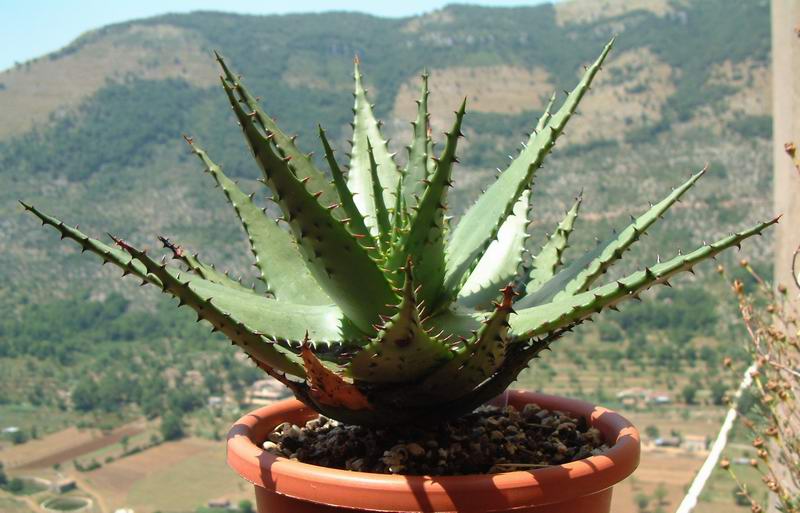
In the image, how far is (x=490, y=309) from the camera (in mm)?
1516

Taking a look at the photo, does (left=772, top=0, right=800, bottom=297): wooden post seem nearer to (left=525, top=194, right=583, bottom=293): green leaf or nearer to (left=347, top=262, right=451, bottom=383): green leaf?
(left=525, top=194, right=583, bottom=293): green leaf

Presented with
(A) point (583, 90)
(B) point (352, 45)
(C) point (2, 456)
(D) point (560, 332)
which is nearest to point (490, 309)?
(D) point (560, 332)

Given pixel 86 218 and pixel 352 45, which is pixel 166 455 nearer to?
pixel 86 218

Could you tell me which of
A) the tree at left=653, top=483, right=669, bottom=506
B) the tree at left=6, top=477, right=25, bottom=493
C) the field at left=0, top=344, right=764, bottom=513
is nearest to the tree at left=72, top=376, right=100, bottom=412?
the field at left=0, top=344, right=764, bottom=513

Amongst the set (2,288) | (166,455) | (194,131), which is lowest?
(166,455)

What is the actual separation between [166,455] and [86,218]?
1312cm

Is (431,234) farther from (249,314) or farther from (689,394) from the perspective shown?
(689,394)

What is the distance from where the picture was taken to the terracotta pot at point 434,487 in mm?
1133

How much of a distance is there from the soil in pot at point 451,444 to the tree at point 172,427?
26819mm

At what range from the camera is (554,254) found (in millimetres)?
1619

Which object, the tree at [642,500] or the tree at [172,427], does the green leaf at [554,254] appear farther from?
the tree at [172,427]

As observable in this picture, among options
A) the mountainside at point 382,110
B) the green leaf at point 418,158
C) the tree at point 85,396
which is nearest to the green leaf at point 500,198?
the green leaf at point 418,158

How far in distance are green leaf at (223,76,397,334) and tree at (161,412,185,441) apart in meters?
27.1

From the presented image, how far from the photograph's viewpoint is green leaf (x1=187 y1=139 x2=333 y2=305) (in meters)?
1.54
